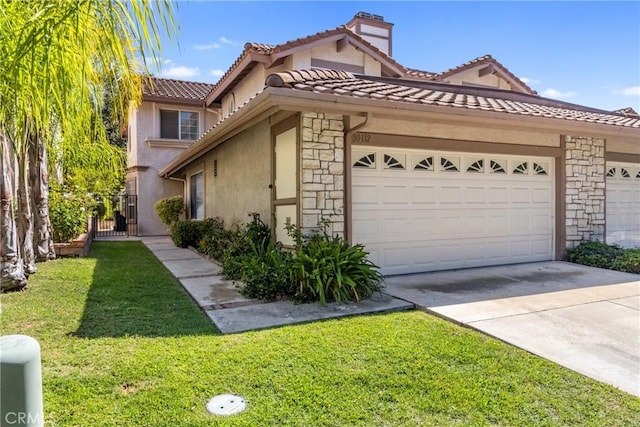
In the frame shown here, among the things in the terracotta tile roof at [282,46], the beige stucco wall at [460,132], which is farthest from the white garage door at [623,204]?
the terracotta tile roof at [282,46]

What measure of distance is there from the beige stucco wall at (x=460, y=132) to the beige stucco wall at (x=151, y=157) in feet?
40.2

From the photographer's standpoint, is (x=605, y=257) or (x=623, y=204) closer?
(x=605, y=257)

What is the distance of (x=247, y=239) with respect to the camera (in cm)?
824

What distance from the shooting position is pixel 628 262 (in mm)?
8117

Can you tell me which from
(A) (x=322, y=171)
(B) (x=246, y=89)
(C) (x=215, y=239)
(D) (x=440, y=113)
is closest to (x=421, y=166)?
(D) (x=440, y=113)

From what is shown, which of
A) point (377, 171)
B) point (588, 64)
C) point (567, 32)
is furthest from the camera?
point (588, 64)

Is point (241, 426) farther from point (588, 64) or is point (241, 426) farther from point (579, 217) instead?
point (588, 64)

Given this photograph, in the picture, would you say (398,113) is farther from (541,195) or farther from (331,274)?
(541,195)

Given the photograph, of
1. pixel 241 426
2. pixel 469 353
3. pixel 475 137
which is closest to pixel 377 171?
pixel 475 137

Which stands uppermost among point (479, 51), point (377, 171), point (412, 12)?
point (479, 51)

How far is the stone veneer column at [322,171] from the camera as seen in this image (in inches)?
263

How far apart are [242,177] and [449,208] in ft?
15.0

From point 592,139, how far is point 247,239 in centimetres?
798

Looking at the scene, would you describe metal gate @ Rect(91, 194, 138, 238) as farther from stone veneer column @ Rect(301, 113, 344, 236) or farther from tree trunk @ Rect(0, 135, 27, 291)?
stone veneer column @ Rect(301, 113, 344, 236)
